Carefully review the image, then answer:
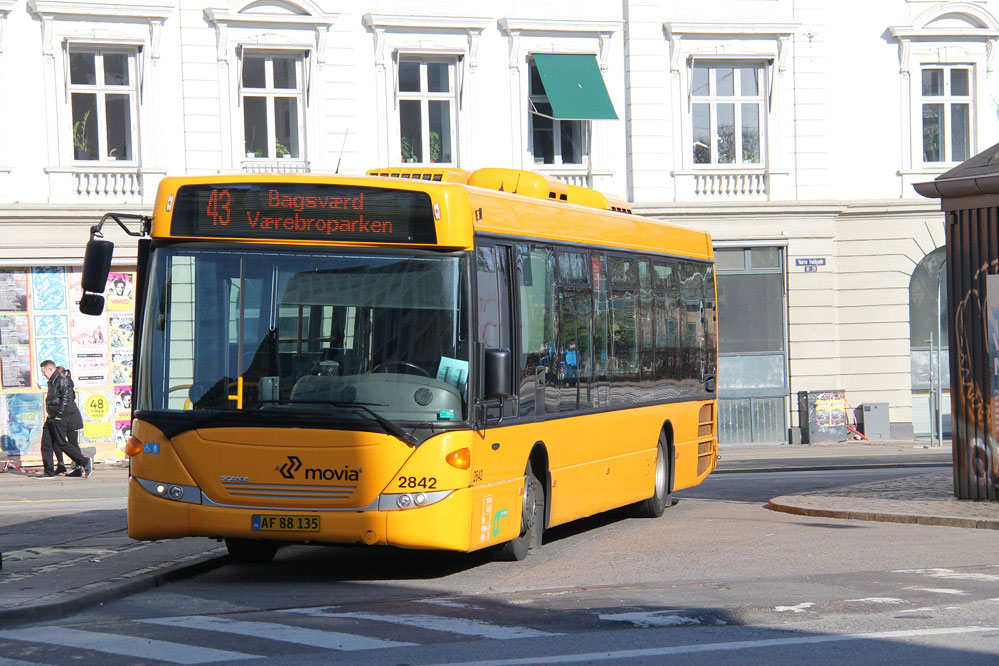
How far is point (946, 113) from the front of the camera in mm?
29703

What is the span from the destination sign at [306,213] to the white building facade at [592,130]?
15.5 m

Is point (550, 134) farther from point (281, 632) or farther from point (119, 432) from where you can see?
point (281, 632)

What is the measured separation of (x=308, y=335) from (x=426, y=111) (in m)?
17.8

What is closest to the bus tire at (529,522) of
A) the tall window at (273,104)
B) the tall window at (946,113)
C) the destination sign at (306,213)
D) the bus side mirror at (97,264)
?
the destination sign at (306,213)

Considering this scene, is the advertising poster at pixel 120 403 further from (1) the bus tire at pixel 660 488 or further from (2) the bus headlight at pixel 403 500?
(2) the bus headlight at pixel 403 500

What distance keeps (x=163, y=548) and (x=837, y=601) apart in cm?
581

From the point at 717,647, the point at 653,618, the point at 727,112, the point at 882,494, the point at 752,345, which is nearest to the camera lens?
the point at 717,647

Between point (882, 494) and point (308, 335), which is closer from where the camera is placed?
point (308, 335)

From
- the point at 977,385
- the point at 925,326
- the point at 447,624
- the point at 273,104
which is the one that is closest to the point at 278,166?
the point at 273,104

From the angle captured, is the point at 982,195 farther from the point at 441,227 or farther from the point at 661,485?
the point at 441,227

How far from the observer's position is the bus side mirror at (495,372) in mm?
10477

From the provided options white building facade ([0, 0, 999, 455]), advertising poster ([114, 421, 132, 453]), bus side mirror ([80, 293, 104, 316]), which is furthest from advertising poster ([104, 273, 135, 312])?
bus side mirror ([80, 293, 104, 316])

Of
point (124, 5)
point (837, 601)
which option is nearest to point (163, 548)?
point (837, 601)

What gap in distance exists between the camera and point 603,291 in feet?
44.2
